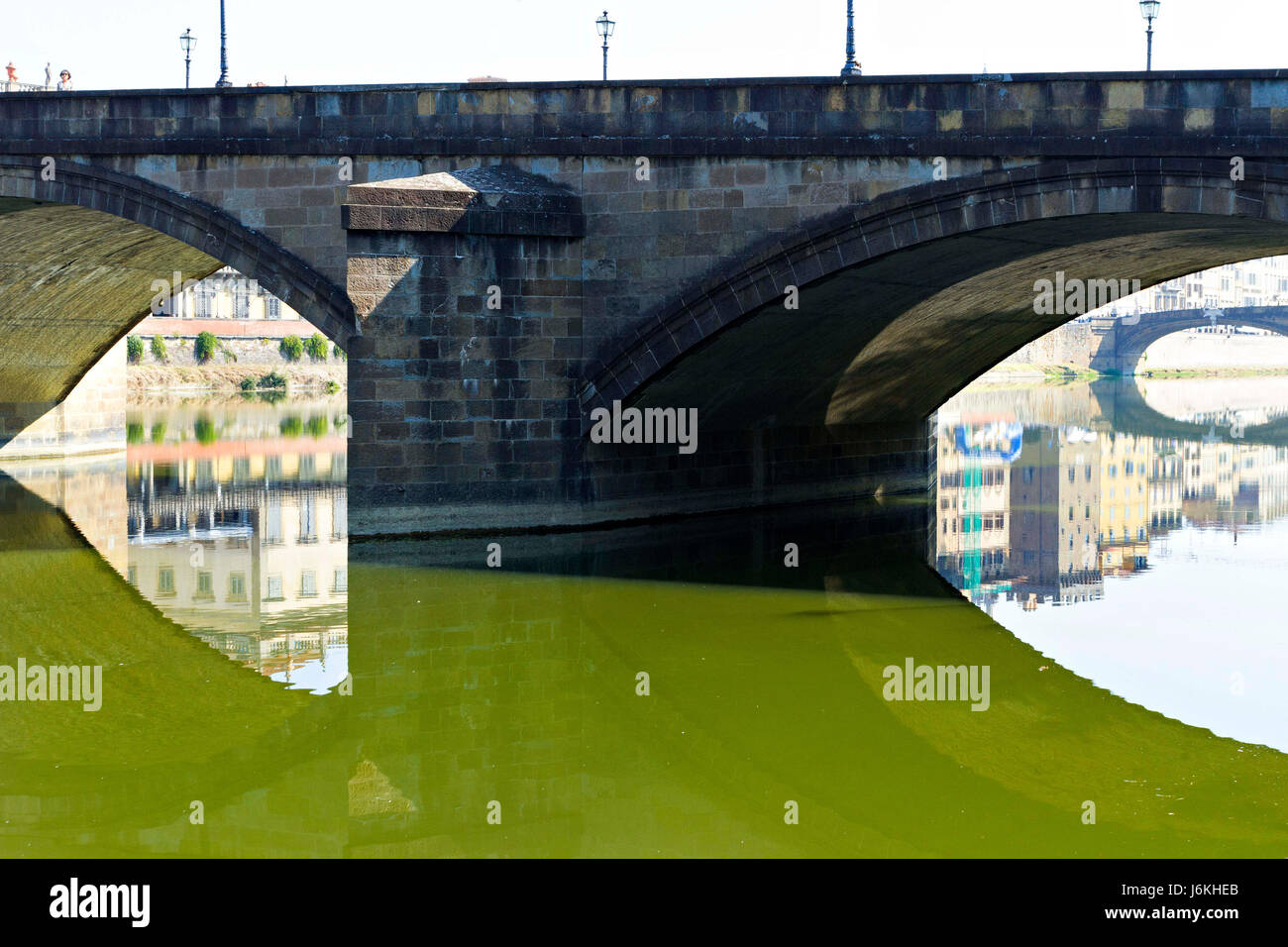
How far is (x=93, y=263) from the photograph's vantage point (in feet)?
75.4

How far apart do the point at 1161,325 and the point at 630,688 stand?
75.8 metres

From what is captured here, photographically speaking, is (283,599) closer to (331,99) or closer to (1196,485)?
(331,99)

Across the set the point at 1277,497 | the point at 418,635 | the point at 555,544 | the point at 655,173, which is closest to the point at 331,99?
the point at 655,173

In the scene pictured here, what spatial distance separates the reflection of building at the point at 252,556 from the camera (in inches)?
455

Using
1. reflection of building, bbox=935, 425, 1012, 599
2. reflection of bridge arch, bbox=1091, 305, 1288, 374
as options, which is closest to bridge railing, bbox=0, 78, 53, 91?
reflection of building, bbox=935, 425, 1012, 599

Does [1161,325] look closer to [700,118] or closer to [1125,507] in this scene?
[1125,507]

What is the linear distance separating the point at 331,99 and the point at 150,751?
9.63 m

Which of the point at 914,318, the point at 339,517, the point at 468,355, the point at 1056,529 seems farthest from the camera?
the point at 914,318

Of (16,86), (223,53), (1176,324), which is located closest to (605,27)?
(223,53)

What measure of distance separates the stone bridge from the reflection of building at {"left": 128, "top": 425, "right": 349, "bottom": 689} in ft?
4.75

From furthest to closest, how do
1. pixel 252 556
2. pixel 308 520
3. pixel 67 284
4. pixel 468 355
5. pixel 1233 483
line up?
pixel 1233 483
pixel 67 284
pixel 308 520
pixel 252 556
pixel 468 355

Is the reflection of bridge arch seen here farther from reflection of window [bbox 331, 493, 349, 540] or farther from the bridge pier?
the bridge pier

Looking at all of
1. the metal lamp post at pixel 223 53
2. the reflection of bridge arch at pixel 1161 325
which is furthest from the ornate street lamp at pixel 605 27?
the reflection of bridge arch at pixel 1161 325

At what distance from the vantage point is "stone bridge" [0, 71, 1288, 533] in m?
13.6
